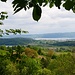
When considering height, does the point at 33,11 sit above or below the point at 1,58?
above

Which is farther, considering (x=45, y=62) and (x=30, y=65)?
(x=45, y=62)

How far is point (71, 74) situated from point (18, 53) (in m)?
49.8

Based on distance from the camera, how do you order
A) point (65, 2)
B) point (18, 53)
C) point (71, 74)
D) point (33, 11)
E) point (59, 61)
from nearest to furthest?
point (33, 11), point (65, 2), point (18, 53), point (71, 74), point (59, 61)

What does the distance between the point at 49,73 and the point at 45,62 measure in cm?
3275

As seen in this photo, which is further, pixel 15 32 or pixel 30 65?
pixel 30 65

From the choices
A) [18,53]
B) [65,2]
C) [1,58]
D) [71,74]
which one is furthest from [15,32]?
[71,74]

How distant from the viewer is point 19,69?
70500 millimetres

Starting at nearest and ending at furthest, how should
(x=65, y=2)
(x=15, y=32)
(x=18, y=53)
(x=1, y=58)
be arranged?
(x=65, y=2) → (x=18, y=53) → (x=1, y=58) → (x=15, y=32)

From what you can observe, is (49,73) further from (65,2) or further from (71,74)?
A: (65,2)


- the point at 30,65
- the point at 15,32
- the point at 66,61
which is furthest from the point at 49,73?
the point at 15,32

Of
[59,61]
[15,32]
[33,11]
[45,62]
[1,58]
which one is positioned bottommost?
[45,62]

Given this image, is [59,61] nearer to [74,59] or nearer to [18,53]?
[74,59]

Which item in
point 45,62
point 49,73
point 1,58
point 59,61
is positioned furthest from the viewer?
point 45,62

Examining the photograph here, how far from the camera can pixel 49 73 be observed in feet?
220
